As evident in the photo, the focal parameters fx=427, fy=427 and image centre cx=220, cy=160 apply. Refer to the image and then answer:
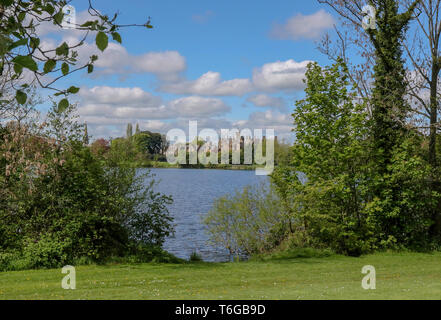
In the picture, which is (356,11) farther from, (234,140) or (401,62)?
(234,140)

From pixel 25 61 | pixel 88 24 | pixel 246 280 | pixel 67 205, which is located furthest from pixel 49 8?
pixel 67 205

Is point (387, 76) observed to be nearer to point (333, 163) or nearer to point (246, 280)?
point (333, 163)

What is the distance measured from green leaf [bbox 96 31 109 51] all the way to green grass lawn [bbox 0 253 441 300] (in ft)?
19.4

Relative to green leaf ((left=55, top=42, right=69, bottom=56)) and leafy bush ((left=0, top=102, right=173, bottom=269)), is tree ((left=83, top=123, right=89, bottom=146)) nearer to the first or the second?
leafy bush ((left=0, top=102, right=173, bottom=269))

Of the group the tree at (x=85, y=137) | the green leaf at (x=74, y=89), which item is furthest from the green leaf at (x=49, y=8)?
the tree at (x=85, y=137)

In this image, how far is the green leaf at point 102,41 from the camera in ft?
9.10

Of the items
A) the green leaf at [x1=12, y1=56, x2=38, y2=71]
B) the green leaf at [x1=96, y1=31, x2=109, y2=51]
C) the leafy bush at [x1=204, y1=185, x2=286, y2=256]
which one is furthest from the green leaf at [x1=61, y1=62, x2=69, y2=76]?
the leafy bush at [x1=204, y1=185, x2=286, y2=256]

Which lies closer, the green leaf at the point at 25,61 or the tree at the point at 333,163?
the green leaf at the point at 25,61

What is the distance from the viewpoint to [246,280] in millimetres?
10445

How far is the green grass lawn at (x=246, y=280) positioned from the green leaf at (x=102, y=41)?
593 centimetres

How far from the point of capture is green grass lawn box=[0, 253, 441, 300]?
319 inches

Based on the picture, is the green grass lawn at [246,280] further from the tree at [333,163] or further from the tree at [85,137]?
the tree at [85,137]

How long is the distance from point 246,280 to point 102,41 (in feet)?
28.3
